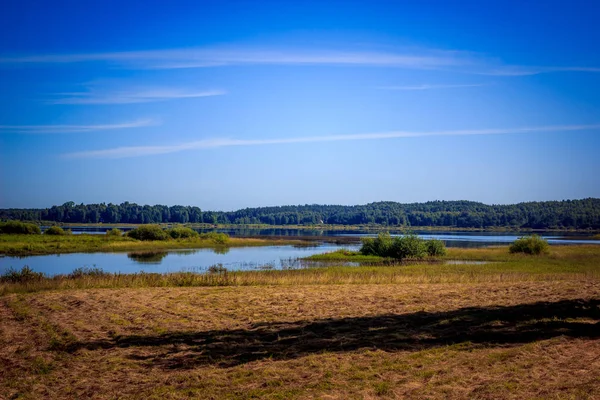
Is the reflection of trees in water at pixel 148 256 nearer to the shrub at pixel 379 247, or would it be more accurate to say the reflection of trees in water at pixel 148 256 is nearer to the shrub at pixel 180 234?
the shrub at pixel 180 234

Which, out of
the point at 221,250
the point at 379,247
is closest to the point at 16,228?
the point at 221,250

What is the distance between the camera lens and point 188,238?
7775 cm

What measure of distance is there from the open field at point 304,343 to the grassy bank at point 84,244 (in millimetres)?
37294

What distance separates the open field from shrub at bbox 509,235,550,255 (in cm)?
2937

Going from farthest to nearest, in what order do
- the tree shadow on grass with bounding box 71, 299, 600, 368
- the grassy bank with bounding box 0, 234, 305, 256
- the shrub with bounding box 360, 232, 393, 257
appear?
the grassy bank with bounding box 0, 234, 305, 256
the shrub with bounding box 360, 232, 393, 257
the tree shadow on grass with bounding box 71, 299, 600, 368

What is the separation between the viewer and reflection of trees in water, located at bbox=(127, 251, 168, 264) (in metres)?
49.3

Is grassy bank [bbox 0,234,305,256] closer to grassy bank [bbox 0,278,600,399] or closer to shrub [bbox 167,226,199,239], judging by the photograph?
shrub [bbox 167,226,199,239]

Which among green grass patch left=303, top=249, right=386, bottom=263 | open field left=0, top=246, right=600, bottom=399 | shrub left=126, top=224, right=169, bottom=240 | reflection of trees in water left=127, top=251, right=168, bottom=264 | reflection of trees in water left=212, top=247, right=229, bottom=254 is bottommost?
reflection of trees in water left=212, top=247, right=229, bottom=254

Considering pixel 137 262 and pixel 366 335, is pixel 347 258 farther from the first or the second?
pixel 366 335

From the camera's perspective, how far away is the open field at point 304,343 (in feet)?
31.8

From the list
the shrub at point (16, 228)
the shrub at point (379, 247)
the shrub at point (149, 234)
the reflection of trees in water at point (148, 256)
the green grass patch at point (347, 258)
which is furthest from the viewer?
the shrub at point (149, 234)

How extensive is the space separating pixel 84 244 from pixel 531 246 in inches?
2005

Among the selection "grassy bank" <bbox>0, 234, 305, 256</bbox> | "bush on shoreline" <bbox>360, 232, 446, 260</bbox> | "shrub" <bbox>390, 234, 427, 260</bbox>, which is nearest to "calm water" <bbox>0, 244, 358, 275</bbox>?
"grassy bank" <bbox>0, 234, 305, 256</bbox>

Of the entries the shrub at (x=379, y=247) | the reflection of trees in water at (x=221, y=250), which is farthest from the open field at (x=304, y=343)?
the reflection of trees in water at (x=221, y=250)
